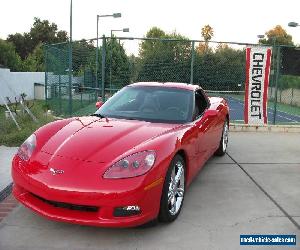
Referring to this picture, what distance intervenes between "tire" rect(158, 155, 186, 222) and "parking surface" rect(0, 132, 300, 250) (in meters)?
0.12

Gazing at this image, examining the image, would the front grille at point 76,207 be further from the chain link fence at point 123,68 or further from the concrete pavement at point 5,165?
the chain link fence at point 123,68

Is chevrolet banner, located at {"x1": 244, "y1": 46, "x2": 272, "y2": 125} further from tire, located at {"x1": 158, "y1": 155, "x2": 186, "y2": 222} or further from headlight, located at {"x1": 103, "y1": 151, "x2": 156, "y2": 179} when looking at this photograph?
headlight, located at {"x1": 103, "y1": 151, "x2": 156, "y2": 179}

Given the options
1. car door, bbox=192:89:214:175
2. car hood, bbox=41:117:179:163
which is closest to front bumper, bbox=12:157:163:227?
car hood, bbox=41:117:179:163

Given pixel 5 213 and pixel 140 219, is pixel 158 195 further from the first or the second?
pixel 5 213

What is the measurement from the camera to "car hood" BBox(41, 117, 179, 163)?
3887mm

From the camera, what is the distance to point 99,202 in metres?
3.49

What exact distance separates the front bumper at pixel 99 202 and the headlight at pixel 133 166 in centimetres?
8

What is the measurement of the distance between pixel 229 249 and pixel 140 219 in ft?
2.81

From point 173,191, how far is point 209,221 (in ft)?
1.71

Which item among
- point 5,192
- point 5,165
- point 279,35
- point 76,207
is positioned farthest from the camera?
point 279,35

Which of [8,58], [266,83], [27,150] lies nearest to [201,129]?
[27,150]

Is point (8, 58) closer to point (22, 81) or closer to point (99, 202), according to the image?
point (22, 81)

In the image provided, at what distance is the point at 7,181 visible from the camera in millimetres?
5316

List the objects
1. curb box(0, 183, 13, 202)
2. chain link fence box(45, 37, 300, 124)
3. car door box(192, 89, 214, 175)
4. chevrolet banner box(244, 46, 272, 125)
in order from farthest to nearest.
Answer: chain link fence box(45, 37, 300, 124), chevrolet banner box(244, 46, 272, 125), car door box(192, 89, 214, 175), curb box(0, 183, 13, 202)
